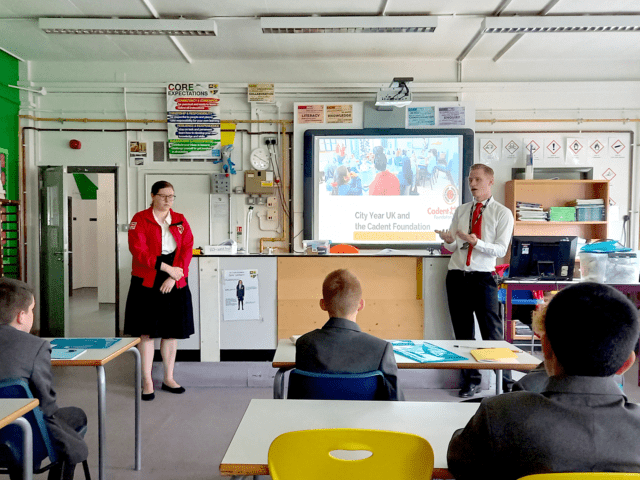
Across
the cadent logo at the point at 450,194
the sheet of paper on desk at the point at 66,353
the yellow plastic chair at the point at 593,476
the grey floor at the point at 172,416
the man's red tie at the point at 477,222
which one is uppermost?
the cadent logo at the point at 450,194

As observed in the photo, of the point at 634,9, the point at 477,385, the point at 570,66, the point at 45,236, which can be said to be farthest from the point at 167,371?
the point at 570,66

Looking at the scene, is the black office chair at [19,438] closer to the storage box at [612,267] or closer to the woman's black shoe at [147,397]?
the woman's black shoe at [147,397]

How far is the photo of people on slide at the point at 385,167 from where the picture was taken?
561 cm

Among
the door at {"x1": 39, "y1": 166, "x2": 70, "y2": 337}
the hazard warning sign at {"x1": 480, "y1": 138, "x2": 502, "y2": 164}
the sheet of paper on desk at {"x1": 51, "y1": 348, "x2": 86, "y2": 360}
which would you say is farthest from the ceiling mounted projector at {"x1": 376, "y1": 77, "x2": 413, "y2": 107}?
the sheet of paper on desk at {"x1": 51, "y1": 348, "x2": 86, "y2": 360}

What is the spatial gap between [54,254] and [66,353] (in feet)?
13.0

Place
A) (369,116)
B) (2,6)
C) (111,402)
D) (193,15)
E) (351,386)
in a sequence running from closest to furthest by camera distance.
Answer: (351,386) < (111,402) < (2,6) < (193,15) < (369,116)

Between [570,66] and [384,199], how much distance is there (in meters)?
2.78

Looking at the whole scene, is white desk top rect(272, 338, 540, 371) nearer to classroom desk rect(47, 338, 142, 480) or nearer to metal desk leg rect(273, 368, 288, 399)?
Result: metal desk leg rect(273, 368, 288, 399)

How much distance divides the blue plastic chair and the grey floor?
114 cm

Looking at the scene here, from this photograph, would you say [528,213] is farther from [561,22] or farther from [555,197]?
[561,22]

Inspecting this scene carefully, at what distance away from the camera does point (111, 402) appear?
348cm

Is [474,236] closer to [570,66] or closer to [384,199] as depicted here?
[384,199]

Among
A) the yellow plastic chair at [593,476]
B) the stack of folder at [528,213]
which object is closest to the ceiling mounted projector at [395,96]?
the stack of folder at [528,213]

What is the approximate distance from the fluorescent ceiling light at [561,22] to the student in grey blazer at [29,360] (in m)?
4.33
